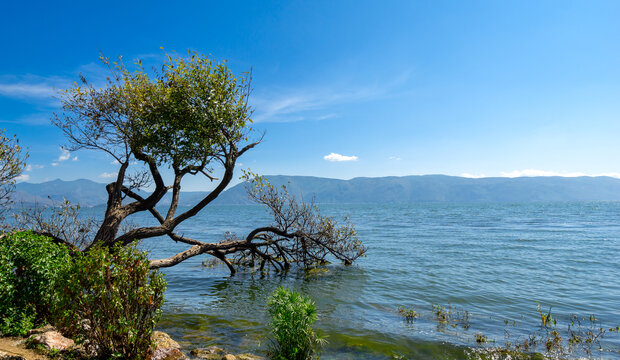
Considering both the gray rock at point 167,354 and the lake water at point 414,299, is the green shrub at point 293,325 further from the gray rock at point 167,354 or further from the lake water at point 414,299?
the gray rock at point 167,354

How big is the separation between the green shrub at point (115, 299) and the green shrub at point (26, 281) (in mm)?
1003

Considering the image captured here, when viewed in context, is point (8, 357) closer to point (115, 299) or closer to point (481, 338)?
point (115, 299)

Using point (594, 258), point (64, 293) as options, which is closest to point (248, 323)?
point (64, 293)

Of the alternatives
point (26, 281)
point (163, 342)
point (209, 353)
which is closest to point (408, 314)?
point (209, 353)

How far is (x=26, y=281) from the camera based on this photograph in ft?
27.8

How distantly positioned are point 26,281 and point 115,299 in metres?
3.36

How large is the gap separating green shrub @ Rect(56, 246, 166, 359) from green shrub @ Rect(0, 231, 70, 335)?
3.29 ft

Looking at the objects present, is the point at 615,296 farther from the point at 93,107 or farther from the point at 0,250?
the point at 93,107

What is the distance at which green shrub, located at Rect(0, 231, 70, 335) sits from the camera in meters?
8.09

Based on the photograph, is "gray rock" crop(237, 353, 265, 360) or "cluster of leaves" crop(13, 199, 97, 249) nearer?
"gray rock" crop(237, 353, 265, 360)

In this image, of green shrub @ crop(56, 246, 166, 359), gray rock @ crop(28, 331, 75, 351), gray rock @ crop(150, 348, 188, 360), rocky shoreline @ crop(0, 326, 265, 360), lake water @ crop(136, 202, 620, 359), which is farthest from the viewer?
lake water @ crop(136, 202, 620, 359)

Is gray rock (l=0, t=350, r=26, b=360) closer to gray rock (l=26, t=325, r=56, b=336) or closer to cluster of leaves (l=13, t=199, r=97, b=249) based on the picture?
gray rock (l=26, t=325, r=56, b=336)

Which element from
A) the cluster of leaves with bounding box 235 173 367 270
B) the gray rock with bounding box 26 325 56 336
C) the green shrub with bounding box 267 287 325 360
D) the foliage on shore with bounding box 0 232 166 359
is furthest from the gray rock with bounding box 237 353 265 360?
the cluster of leaves with bounding box 235 173 367 270

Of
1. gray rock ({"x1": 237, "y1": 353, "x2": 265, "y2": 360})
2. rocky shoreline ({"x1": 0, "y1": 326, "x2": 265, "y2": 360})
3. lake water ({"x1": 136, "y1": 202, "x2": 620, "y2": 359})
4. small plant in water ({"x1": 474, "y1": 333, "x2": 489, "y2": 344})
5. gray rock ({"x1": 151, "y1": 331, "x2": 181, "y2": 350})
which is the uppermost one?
rocky shoreline ({"x1": 0, "y1": 326, "x2": 265, "y2": 360})
